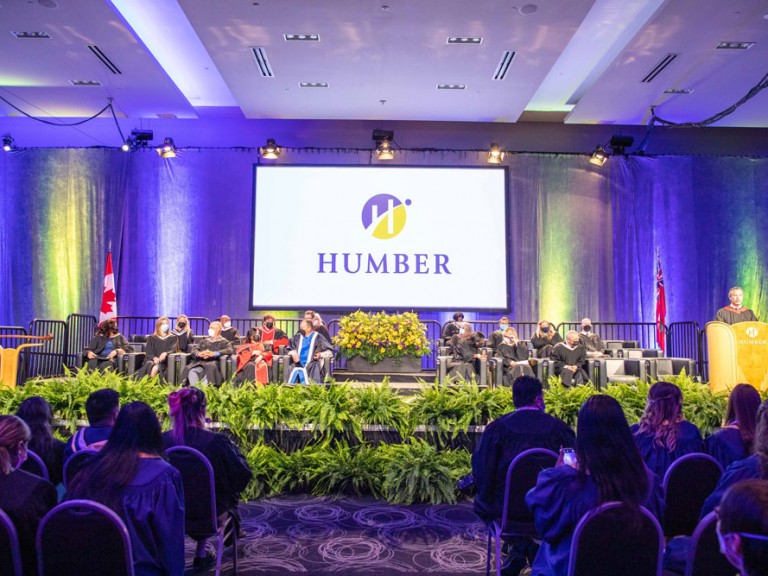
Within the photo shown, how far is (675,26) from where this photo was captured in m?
8.45

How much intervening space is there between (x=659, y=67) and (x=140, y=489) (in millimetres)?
10050

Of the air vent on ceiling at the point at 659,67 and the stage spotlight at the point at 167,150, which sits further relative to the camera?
the stage spotlight at the point at 167,150

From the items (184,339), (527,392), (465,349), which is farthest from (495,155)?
(527,392)

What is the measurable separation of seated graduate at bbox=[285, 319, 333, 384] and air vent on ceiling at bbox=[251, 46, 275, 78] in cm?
411

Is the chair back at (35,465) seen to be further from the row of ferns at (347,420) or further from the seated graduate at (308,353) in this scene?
the seated graduate at (308,353)

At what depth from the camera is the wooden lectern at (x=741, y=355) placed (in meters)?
6.82

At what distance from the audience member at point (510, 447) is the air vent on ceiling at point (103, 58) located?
860 centimetres

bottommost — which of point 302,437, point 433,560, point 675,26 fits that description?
point 433,560

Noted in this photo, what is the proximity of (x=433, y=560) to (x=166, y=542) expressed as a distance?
71.4 inches

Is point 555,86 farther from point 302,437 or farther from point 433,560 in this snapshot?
point 433,560

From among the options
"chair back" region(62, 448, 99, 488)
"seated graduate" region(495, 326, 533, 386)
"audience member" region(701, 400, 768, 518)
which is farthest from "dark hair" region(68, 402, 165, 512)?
"seated graduate" region(495, 326, 533, 386)

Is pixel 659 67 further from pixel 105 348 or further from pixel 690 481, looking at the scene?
pixel 105 348

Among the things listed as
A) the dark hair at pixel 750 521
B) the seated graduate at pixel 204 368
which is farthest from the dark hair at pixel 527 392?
the seated graduate at pixel 204 368

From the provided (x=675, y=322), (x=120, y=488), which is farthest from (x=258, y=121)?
(x=120, y=488)
